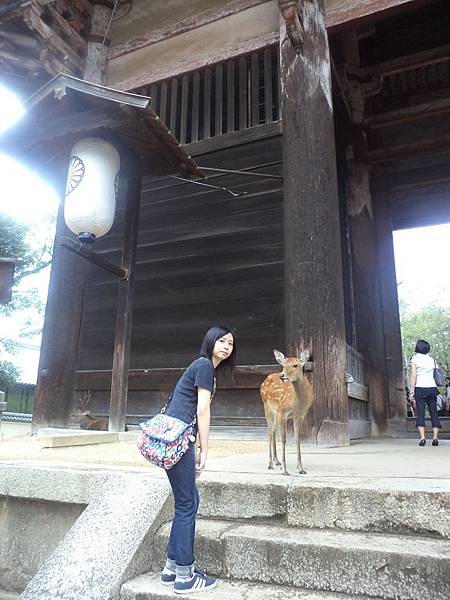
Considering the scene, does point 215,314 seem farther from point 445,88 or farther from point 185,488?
point 445,88

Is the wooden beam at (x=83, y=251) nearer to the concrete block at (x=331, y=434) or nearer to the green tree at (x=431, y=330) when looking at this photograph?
the concrete block at (x=331, y=434)

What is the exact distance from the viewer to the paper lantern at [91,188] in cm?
463

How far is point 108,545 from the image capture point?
2.20 metres

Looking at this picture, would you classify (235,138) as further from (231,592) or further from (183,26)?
(231,592)

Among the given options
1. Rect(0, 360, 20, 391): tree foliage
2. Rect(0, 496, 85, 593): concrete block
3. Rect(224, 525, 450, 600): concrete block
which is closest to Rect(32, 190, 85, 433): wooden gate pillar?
Rect(0, 496, 85, 593): concrete block

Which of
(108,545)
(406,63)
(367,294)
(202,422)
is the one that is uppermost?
(406,63)

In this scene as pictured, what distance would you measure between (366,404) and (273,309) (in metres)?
2.96

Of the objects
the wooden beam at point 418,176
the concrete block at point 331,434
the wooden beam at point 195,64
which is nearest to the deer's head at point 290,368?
the concrete block at point 331,434

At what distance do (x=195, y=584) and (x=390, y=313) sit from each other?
8.11 metres

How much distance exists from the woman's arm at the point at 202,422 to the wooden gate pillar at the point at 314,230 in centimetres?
254

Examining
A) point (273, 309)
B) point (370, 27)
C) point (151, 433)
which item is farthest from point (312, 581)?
point (370, 27)

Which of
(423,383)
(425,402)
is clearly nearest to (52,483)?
(423,383)

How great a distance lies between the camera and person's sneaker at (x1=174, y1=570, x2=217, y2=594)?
1.89 metres

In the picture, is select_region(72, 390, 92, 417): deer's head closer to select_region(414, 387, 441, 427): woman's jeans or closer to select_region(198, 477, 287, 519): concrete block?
select_region(414, 387, 441, 427): woman's jeans
